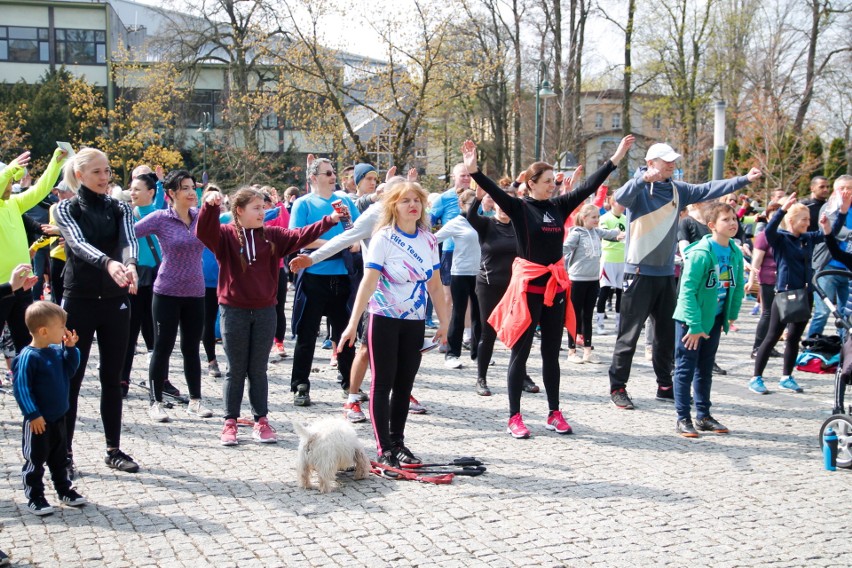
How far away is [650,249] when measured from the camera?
746 cm

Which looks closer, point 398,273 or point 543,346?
point 398,273

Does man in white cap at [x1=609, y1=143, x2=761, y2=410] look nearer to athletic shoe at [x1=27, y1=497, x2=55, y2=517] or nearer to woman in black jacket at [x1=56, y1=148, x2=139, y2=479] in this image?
woman in black jacket at [x1=56, y1=148, x2=139, y2=479]

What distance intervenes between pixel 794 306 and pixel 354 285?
4.21 m

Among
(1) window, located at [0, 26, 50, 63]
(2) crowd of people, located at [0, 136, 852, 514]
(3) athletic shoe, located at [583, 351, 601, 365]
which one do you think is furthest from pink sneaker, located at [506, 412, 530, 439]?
(1) window, located at [0, 26, 50, 63]

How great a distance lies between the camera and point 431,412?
292 inches

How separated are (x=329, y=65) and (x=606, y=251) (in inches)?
675

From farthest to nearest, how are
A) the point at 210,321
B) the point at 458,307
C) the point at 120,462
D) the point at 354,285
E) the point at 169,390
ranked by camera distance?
1. the point at 458,307
2. the point at 210,321
3. the point at 354,285
4. the point at 169,390
5. the point at 120,462

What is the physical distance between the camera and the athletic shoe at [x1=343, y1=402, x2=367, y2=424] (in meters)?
6.97

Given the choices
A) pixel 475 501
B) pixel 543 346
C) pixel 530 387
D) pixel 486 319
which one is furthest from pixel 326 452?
pixel 530 387

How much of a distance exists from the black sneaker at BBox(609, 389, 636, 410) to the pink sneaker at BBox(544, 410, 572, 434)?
1084 millimetres

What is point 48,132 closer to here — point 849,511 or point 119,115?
point 119,115

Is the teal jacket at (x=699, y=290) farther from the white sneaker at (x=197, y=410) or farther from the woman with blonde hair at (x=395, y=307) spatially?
the white sneaker at (x=197, y=410)

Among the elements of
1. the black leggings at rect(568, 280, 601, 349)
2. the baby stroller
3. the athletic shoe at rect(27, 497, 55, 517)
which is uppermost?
the black leggings at rect(568, 280, 601, 349)

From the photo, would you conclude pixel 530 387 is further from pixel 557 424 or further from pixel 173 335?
pixel 173 335
